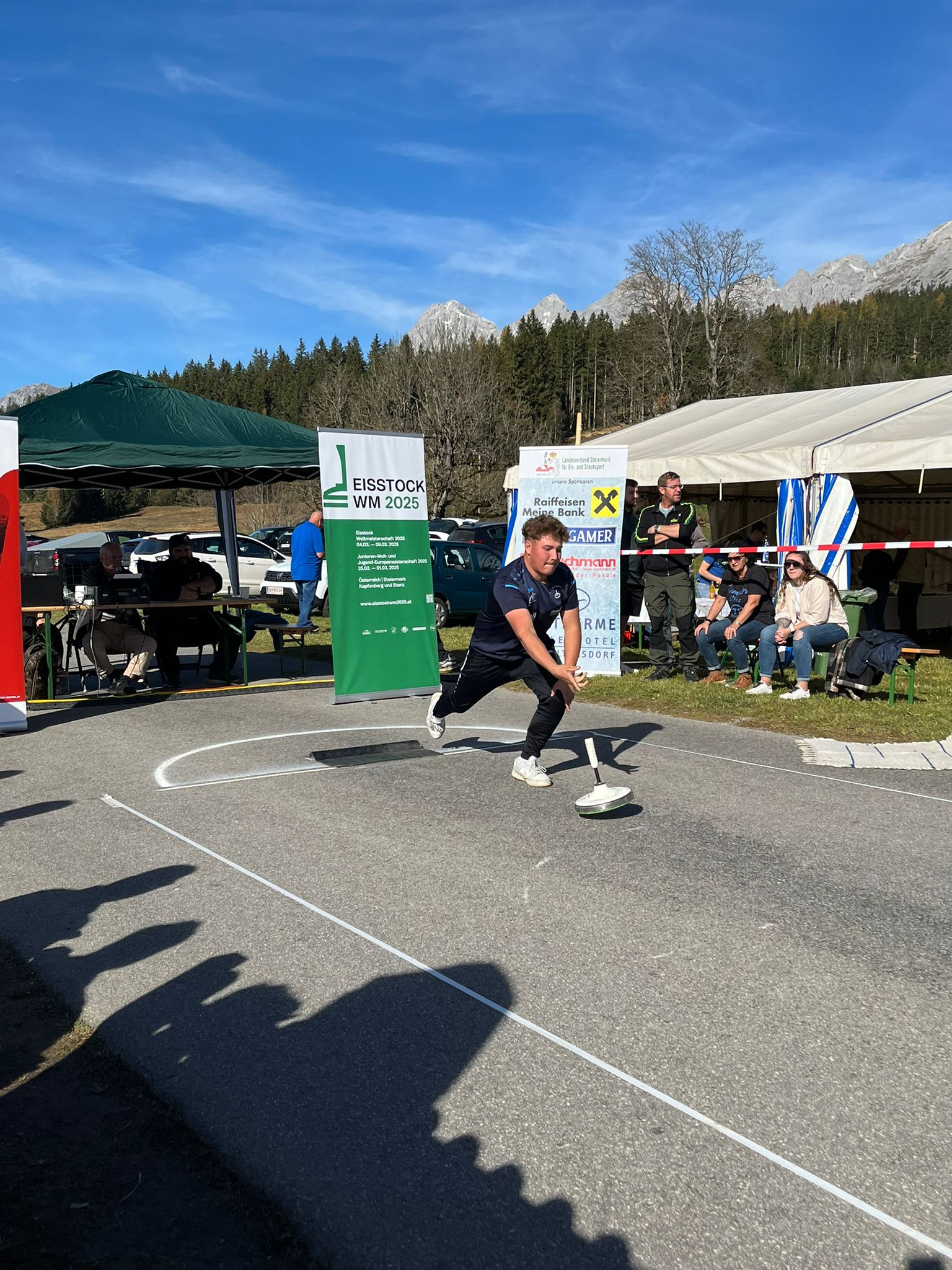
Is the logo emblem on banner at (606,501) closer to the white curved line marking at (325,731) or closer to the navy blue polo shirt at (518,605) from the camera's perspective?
the white curved line marking at (325,731)

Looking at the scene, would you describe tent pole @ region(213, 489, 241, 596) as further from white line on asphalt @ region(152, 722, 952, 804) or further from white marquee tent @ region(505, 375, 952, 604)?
white line on asphalt @ region(152, 722, 952, 804)

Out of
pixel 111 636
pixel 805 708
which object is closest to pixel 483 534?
pixel 111 636

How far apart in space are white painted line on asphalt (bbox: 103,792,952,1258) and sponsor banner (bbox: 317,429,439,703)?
4.92 metres

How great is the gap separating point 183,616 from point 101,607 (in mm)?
1699

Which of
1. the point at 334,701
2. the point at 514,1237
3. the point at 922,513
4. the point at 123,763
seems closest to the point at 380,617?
the point at 334,701

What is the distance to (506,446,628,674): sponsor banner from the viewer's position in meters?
13.2

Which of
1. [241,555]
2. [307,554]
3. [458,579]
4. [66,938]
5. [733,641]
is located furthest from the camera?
[241,555]

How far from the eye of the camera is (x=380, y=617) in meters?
10.9

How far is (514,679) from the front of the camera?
323 inches

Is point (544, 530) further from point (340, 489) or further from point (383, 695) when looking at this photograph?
point (383, 695)

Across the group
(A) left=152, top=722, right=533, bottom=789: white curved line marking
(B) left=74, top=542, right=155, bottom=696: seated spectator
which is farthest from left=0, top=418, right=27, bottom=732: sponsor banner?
(A) left=152, top=722, right=533, bottom=789: white curved line marking

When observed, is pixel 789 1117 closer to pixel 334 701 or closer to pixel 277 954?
pixel 277 954

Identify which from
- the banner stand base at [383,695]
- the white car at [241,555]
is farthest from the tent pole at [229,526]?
the white car at [241,555]

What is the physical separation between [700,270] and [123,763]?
6159cm
